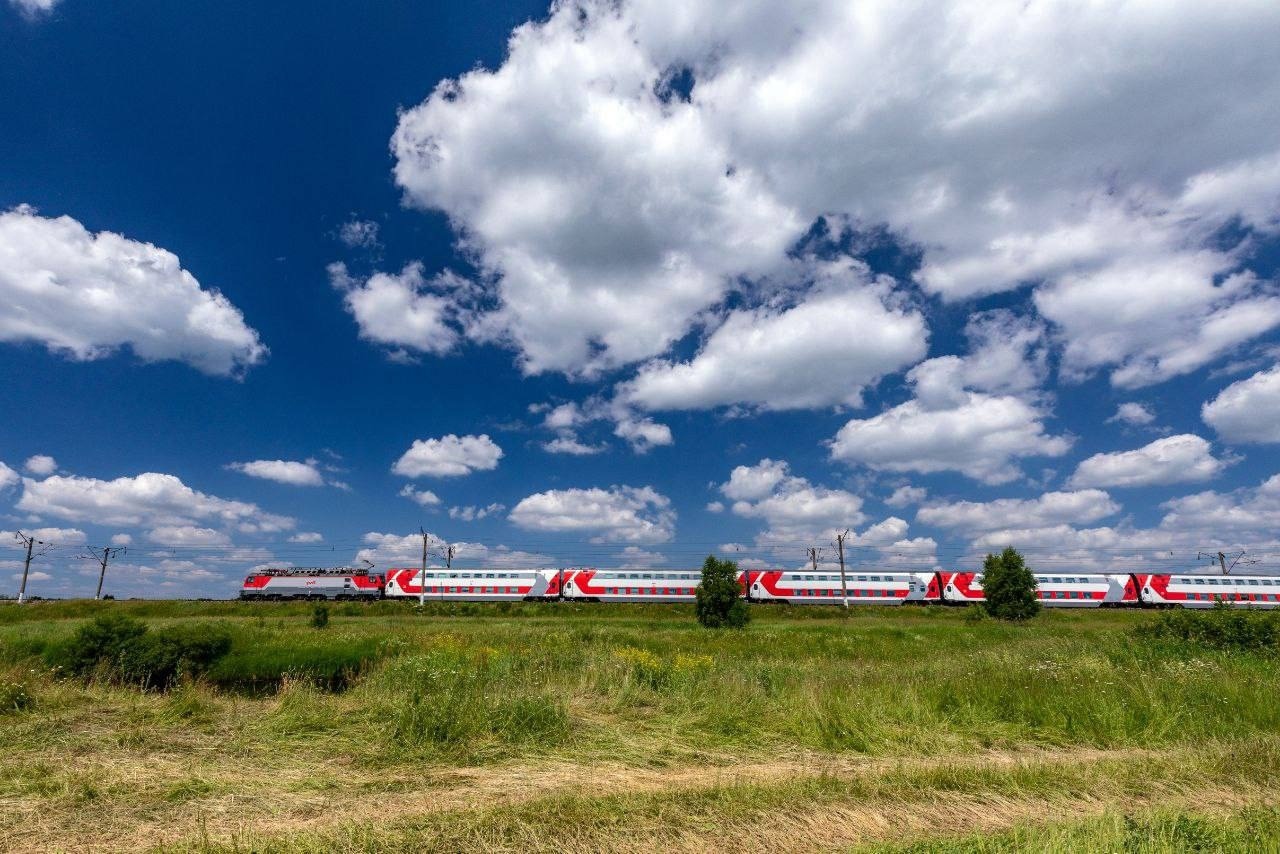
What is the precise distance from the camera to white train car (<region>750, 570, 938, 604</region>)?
69.0m

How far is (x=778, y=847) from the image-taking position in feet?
17.3

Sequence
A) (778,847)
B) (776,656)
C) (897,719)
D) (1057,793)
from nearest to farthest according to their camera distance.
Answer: (778,847) → (1057,793) → (897,719) → (776,656)

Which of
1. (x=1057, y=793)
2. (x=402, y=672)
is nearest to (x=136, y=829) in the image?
(x=402, y=672)

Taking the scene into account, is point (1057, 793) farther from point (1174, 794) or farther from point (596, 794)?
point (596, 794)

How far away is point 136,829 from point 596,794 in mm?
4187

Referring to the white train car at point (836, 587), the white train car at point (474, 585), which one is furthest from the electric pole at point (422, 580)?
the white train car at point (836, 587)

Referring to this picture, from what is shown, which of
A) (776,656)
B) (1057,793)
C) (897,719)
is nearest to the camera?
(1057,793)

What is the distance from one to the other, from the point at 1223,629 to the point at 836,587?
54199mm

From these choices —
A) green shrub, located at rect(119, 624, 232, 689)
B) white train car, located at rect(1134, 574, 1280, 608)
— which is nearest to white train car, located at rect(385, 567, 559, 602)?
green shrub, located at rect(119, 624, 232, 689)

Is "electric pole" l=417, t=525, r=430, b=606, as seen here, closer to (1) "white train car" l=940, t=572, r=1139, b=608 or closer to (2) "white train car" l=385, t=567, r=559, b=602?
(2) "white train car" l=385, t=567, r=559, b=602

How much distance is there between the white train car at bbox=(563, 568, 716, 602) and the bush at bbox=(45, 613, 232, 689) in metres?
55.3

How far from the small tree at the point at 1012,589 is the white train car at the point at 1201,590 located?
3801 centimetres

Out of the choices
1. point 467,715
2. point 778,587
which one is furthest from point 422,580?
point 467,715

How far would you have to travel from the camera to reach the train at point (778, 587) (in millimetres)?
67125
